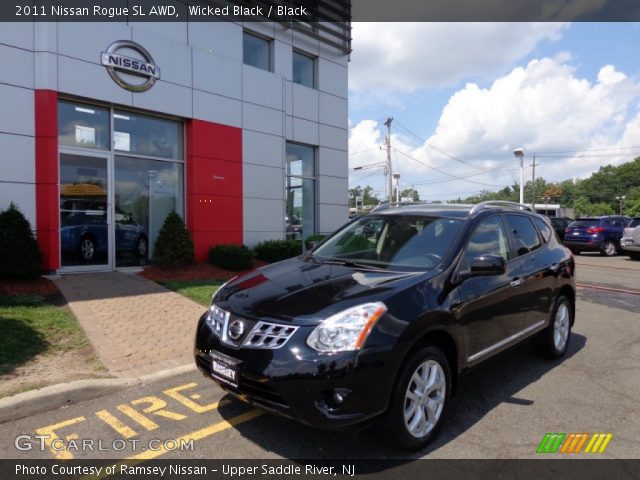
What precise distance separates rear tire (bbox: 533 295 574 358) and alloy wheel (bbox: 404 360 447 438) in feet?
7.17

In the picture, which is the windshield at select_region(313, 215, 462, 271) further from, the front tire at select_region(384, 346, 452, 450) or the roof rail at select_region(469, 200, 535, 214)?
the front tire at select_region(384, 346, 452, 450)

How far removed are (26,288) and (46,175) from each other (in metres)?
2.50

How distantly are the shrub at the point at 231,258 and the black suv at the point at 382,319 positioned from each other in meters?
6.48

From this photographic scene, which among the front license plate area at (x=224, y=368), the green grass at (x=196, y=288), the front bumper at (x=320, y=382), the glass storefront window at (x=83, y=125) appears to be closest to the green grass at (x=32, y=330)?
the green grass at (x=196, y=288)

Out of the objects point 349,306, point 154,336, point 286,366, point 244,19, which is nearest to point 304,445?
point 286,366

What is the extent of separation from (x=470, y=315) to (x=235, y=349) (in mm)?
1872

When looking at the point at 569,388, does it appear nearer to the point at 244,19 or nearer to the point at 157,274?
the point at 157,274

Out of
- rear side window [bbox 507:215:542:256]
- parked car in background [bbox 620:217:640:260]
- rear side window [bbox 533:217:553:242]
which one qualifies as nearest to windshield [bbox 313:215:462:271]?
rear side window [bbox 507:215:542:256]

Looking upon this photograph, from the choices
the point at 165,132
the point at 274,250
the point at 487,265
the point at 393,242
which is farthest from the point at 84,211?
the point at 487,265

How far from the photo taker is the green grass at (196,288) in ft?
25.7

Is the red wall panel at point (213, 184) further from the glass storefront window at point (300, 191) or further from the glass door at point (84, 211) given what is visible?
the glass storefront window at point (300, 191)

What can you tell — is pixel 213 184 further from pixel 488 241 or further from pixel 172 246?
pixel 488 241

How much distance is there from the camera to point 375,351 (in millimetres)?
2859

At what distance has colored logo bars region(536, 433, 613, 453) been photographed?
10.6 ft
